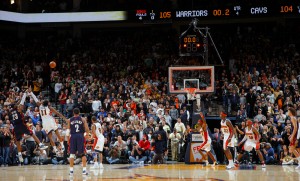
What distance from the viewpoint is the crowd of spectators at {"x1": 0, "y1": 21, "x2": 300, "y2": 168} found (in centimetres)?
2492

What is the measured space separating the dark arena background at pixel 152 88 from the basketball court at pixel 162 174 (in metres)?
0.03

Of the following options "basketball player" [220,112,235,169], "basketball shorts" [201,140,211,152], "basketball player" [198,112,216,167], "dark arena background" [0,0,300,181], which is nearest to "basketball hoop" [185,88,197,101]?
"dark arena background" [0,0,300,181]

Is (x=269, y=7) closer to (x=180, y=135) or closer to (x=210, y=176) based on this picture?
(x=180, y=135)

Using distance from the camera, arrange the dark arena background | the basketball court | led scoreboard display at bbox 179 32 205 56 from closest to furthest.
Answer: the basketball court < the dark arena background < led scoreboard display at bbox 179 32 205 56

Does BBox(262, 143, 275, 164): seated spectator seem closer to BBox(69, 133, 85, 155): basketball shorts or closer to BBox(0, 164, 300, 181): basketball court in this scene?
BBox(0, 164, 300, 181): basketball court

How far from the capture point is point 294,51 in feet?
107

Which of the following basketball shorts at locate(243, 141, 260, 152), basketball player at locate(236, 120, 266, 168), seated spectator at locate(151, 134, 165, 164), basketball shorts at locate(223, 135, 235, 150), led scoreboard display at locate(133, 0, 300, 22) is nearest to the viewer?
basketball shorts at locate(223, 135, 235, 150)

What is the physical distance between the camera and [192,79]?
1001 inches

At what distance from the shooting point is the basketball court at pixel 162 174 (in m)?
17.8

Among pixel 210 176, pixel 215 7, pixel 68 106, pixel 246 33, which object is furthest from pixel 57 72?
pixel 210 176

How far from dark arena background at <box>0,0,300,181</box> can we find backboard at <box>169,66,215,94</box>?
0.14ft

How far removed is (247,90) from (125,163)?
7.03 meters

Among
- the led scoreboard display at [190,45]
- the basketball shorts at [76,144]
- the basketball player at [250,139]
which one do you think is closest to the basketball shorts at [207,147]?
the basketball player at [250,139]

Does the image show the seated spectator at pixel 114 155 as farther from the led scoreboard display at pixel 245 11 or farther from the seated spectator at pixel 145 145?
the led scoreboard display at pixel 245 11
